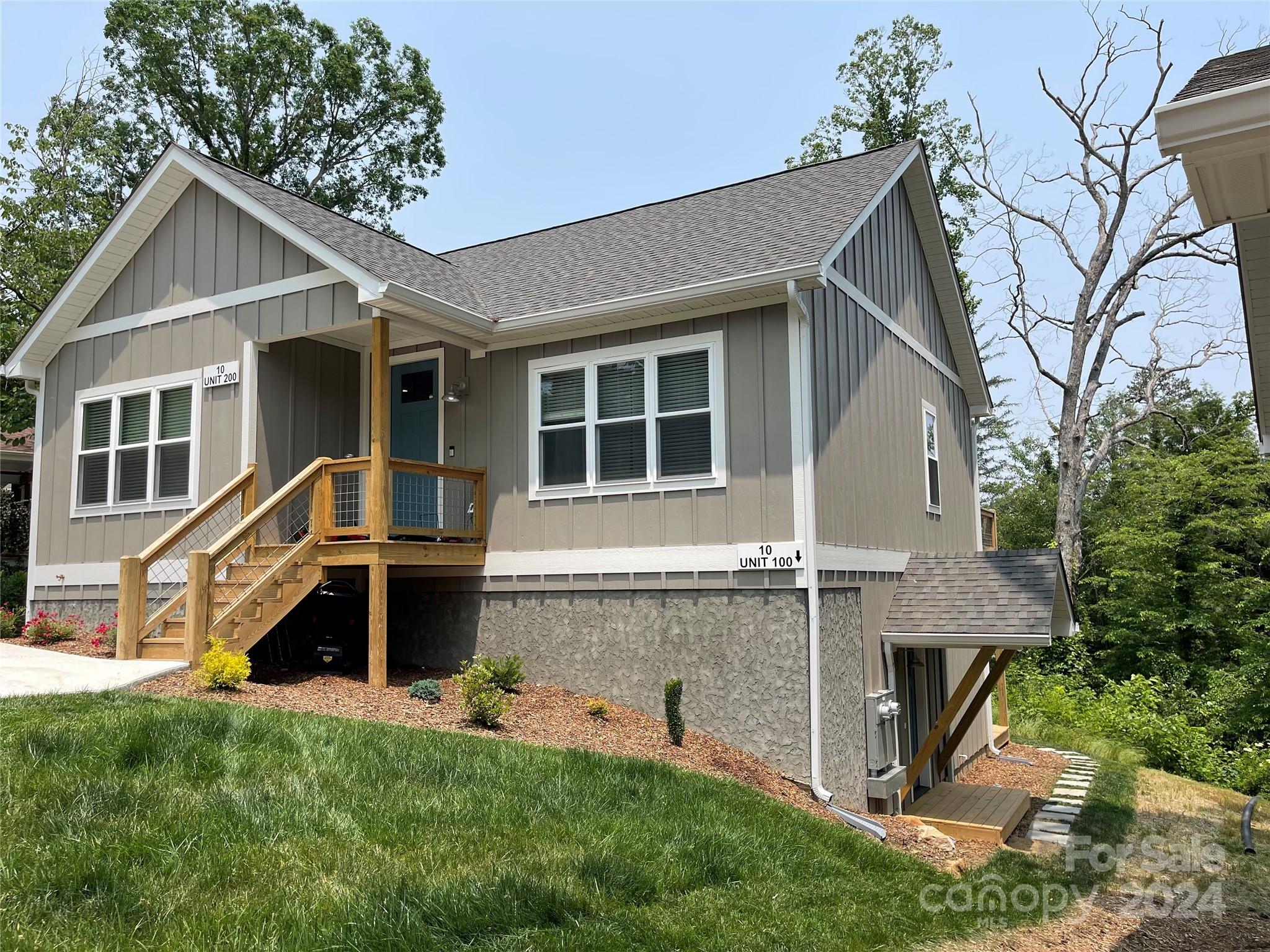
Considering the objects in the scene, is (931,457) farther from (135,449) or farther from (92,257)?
(92,257)

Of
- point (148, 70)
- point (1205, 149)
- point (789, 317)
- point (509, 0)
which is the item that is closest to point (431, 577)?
point (789, 317)

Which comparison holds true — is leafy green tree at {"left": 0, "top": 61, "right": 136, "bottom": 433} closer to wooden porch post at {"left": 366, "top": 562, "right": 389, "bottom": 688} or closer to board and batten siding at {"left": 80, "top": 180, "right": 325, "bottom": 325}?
board and batten siding at {"left": 80, "top": 180, "right": 325, "bottom": 325}

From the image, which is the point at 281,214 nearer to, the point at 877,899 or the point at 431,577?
the point at 431,577

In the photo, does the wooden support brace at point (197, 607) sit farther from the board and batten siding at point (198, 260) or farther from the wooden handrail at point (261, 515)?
the board and batten siding at point (198, 260)

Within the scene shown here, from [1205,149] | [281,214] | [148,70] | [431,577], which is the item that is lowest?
[431,577]

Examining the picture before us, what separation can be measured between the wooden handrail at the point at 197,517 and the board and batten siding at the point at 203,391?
0.29 metres

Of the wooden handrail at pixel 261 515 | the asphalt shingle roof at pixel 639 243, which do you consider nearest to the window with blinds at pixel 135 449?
the wooden handrail at pixel 261 515

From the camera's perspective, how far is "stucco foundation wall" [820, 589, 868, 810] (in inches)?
363

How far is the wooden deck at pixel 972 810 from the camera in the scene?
32.7ft

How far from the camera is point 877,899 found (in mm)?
6059

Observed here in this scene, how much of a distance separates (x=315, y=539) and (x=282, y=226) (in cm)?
355

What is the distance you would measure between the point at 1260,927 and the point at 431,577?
8.42 meters

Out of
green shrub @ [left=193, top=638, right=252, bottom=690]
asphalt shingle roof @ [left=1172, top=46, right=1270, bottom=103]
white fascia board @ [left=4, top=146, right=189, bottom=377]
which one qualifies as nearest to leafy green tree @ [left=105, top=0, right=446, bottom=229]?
white fascia board @ [left=4, top=146, right=189, bottom=377]

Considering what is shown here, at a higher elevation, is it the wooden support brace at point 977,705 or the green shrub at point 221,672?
the green shrub at point 221,672
